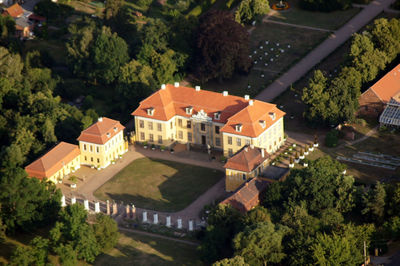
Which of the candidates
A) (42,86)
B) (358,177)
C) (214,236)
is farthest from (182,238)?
(42,86)

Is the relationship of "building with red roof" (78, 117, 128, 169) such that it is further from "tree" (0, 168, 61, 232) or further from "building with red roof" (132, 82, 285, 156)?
"tree" (0, 168, 61, 232)

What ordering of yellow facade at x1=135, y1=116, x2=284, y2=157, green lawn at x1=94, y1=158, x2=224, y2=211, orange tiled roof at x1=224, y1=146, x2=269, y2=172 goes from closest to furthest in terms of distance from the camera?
orange tiled roof at x1=224, y1=146, x2=269, y2=172 < green lawn at x1=94, y1=158, x2=224, y2=211 < yellow facade at x1=135, y1=116, x2=284, y2=157

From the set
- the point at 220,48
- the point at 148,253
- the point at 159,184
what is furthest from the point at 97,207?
the point at 220,48

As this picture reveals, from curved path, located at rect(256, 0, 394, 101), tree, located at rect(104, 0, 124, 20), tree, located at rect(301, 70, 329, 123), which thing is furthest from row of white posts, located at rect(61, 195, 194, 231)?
tree, located at rect(104, 0, 124, 20)

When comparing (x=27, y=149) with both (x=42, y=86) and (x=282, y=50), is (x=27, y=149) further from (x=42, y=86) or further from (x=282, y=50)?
(x=282, y=50)

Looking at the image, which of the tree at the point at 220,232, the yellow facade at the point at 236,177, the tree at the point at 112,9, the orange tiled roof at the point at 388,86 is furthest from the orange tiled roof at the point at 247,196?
the tree at the point at 112,9

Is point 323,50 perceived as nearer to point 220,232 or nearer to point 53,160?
point 53,160

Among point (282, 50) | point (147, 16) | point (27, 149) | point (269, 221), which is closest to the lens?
point (269, 221)
